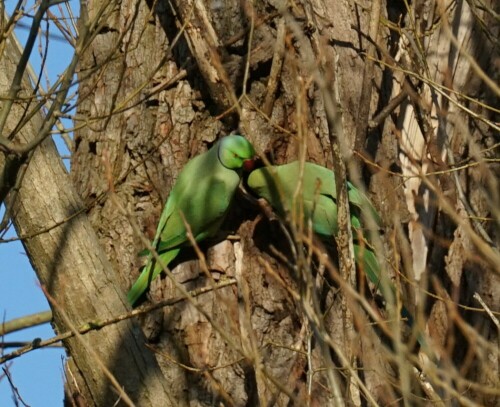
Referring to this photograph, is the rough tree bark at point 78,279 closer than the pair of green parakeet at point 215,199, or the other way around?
the rough tree bark at point 78,279

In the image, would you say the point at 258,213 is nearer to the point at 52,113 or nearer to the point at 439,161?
the point at 439,161

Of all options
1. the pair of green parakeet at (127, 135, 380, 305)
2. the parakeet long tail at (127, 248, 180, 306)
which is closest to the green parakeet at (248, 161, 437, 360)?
the pair of green parakeet at (127, 135, 380, 305)

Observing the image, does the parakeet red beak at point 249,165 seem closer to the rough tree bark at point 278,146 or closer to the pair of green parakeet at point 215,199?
the pair of green parakeet at point 215,199

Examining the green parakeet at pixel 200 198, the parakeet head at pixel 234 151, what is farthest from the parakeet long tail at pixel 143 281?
the parakeet head at pixel 234 151

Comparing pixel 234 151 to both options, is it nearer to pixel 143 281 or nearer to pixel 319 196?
pixel 319 196

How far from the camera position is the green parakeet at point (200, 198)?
525 centimetres

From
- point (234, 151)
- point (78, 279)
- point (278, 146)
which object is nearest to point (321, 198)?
point (278, 146)

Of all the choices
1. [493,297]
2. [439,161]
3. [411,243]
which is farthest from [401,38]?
[493,297]

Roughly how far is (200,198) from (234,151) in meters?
0.32

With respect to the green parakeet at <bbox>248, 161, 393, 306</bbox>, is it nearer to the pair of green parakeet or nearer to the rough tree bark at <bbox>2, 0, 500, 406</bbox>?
the pair of green parakeet

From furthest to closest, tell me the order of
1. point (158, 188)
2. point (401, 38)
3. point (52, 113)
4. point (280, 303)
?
point (401, 38)
point (158, 188)
point (280, 303)
point (52, 113)

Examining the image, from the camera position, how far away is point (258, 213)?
5.44 meters

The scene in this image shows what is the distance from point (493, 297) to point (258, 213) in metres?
1.31

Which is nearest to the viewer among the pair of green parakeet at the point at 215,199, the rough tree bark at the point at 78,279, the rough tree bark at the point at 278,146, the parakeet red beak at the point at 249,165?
the rough tree bark at the point at 78,279
